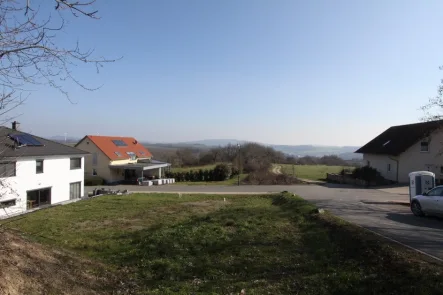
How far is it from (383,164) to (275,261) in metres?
38.6

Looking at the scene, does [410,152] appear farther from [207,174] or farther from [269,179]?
[207,174]

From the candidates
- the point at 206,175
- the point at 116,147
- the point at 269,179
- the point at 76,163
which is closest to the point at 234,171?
the point at 206,175

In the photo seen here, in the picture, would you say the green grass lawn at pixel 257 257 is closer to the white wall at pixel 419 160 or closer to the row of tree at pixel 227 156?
the white wall at pixel 419 160

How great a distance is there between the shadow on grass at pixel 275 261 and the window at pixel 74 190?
22.5 metres

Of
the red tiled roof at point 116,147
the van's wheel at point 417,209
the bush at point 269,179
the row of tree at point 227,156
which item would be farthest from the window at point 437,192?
the row of tree at point 227,156

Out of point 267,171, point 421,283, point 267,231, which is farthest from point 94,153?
point 421,283

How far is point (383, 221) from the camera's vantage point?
579 inches

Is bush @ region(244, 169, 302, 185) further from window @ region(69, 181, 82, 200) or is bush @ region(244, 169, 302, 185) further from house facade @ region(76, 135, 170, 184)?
window @ region(69, 181, 82, 200)

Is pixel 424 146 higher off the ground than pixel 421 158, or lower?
higher

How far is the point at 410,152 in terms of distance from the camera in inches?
1527

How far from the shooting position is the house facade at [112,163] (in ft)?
170

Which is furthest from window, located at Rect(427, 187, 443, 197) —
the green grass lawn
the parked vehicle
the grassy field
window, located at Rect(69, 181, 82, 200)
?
the grassy field

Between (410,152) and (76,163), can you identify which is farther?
(410,152)

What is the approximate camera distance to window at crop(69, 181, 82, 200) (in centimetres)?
3382
